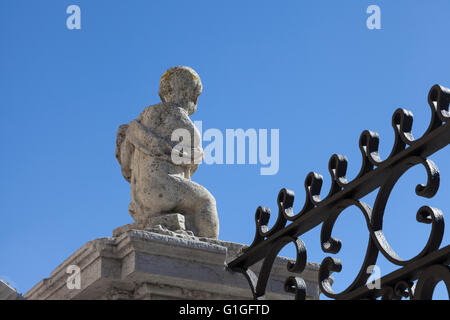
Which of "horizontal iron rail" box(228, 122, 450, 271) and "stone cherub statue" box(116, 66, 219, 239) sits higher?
"stone cherub statue" box(116, 66, 219, 239)

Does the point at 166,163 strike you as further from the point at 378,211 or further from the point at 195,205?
the point at 378,211

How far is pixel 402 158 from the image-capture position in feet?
8.79

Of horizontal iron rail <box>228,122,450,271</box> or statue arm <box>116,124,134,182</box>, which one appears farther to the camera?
statue arm <box>116,124,134,182</box>

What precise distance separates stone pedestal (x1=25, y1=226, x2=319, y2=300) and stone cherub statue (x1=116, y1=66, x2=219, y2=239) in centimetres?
44

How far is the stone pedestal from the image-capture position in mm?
4125

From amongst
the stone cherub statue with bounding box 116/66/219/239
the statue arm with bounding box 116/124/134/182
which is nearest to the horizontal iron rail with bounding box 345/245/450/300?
the stone cherub statue with bounding box 116/66/219/239

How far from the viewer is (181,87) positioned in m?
5.48
